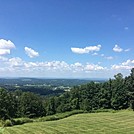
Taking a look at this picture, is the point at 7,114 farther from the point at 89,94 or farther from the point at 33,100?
the point at 89,94

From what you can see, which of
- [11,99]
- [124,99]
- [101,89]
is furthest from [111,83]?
[11,99]

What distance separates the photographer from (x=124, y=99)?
83.1 meters

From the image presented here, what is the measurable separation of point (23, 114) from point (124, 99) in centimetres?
2886

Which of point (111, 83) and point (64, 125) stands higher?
point (111, 83)

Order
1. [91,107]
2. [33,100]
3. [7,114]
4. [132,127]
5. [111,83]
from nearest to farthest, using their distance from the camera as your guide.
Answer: [132,127]
[7,114]
[33,100]
[91,107]
[111,83]

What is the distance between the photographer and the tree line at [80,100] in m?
75.9

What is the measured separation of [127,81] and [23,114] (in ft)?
108

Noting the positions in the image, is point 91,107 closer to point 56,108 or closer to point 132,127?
→ point 56,108

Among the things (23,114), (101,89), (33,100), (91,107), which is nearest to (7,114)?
(23,114)

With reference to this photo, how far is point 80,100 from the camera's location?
89688 mm

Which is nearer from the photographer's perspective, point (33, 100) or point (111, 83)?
point (33, 100)

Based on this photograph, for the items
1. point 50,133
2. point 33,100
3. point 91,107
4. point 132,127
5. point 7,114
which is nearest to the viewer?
point 50,133

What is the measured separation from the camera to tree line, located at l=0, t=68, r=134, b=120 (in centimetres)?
7588

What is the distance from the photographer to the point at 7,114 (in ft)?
224
